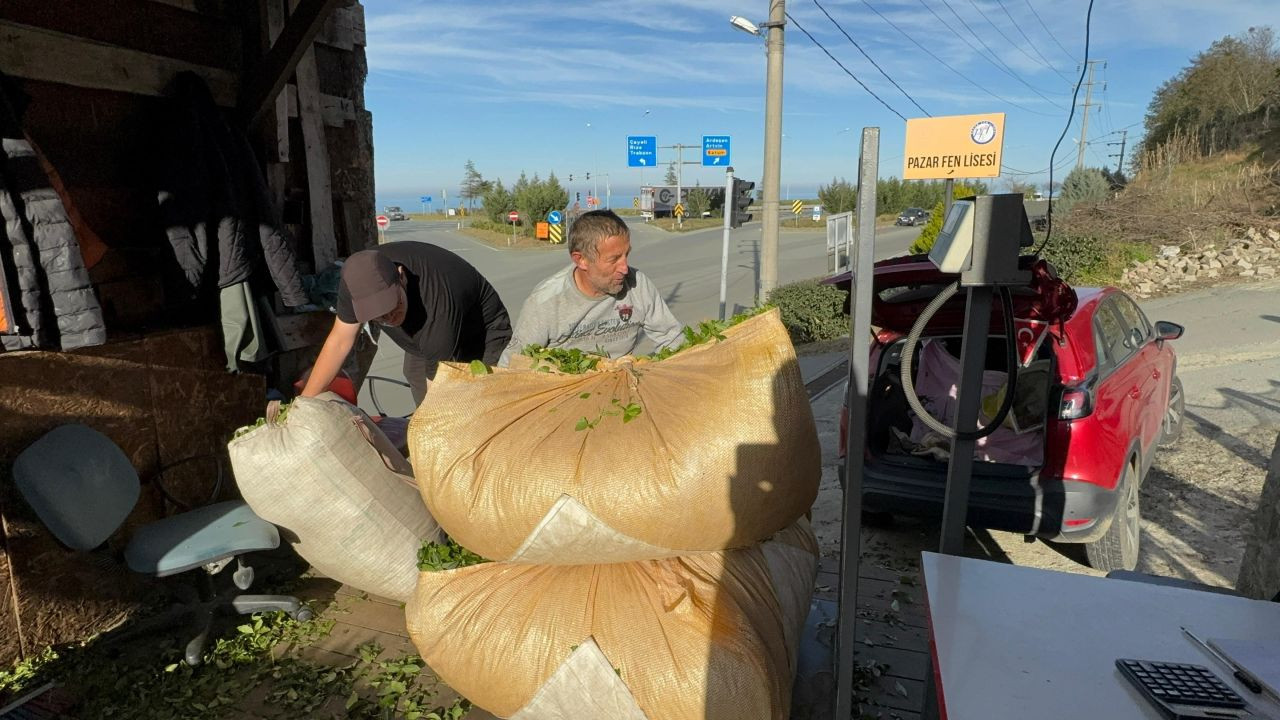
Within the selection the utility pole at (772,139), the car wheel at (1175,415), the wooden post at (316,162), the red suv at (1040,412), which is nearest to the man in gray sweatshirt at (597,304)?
the red suv at (1040,412)

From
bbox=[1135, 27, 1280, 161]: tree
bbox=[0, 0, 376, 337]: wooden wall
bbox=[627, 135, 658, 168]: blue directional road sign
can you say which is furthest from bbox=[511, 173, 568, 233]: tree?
bbox=[0, 0, 376, 337]: wooden wall

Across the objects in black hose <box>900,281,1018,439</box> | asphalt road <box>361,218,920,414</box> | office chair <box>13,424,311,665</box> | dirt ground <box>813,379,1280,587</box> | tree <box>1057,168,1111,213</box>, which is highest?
tree <box>1057,168,1111,213</box>

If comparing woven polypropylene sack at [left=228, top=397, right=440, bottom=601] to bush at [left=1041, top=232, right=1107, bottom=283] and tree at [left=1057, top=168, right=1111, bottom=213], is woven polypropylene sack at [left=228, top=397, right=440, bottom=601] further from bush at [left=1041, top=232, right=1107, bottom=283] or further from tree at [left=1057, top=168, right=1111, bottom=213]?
tree at [left=1057, top=168, right=1111, bottom=213]

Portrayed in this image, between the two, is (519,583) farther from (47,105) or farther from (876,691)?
(47,105)

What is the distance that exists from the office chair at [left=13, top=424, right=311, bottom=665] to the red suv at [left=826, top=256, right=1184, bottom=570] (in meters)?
2.59

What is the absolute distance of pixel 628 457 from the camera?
2195mm

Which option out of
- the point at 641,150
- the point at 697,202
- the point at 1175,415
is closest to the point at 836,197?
the point at 697,202

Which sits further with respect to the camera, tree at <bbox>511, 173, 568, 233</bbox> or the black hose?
tree at <bbox>511, 173, 568, 233</bbox>

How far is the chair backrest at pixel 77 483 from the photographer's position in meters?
2.86

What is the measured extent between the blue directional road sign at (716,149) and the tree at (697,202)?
106 feet

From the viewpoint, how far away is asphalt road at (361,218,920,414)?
13.1m

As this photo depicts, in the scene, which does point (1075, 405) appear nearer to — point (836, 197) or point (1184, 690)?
point (1184, 690)

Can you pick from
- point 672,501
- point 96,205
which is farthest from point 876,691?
point 96,205

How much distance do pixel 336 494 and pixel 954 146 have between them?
50.3 ft
